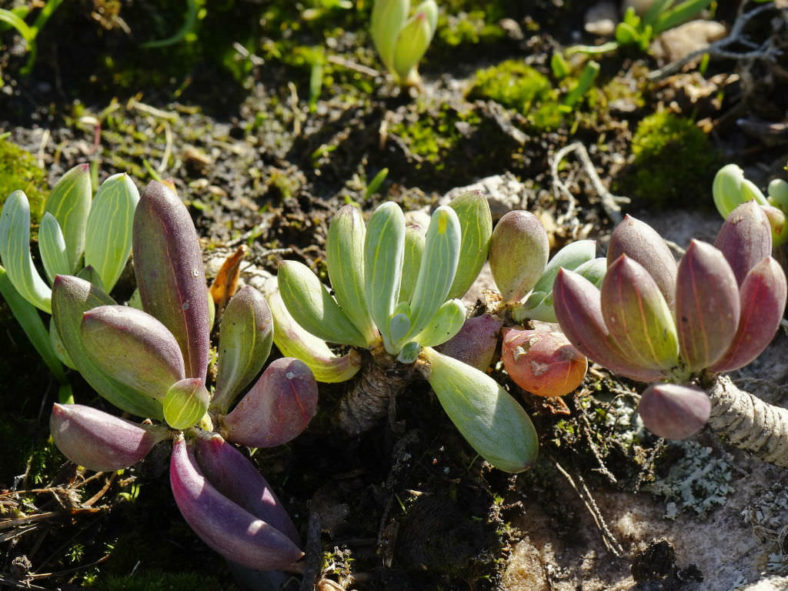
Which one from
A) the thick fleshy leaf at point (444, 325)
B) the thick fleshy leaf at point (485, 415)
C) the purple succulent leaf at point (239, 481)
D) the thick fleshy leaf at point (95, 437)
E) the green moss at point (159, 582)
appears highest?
the thick fleshy leaf at point (444, 325)

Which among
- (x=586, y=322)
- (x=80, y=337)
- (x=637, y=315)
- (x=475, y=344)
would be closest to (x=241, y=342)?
(x=80, y=337)

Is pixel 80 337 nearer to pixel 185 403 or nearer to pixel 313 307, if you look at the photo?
pixel 185 403

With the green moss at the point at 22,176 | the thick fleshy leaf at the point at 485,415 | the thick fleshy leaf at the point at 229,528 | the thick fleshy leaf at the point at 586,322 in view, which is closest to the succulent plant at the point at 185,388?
the thick fleshy leaf at the point at 229,528

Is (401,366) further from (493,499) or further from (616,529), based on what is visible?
(616,529)

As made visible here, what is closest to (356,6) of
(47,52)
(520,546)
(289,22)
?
(289,22)

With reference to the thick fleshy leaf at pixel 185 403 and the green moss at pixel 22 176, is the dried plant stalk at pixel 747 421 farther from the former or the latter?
the green moss at pixel 22 176
